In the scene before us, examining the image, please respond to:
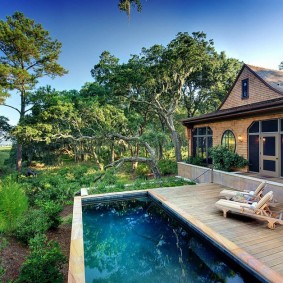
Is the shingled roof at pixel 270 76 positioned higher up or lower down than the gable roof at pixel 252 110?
higher up

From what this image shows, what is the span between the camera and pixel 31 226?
5.12 meters

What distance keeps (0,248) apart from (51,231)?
6.34 feet

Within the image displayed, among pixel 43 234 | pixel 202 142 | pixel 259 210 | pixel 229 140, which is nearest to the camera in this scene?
pixel 43 234

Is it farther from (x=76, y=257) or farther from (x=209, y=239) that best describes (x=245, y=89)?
(x=76, y=257)

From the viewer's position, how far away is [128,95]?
16.5m

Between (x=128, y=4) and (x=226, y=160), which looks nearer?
(x=128, y=4)

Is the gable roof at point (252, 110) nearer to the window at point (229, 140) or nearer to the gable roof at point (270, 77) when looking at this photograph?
the window at point (229, 140)

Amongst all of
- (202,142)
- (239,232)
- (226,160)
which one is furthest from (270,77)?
(239,232)

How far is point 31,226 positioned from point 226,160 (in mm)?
8276

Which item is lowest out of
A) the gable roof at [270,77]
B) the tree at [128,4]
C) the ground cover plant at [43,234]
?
the ground cover plant at [43,234]

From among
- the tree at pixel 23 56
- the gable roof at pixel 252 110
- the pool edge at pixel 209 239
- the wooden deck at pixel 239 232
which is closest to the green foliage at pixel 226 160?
the gable roof at pixel 252 110

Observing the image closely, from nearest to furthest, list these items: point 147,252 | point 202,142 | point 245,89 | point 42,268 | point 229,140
→ point 42,268 < point 147,252 < point 229,140 < point 245,89 < point 202,142

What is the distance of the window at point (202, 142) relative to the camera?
40.3ft

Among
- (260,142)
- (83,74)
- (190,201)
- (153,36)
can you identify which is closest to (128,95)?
(153,36)
